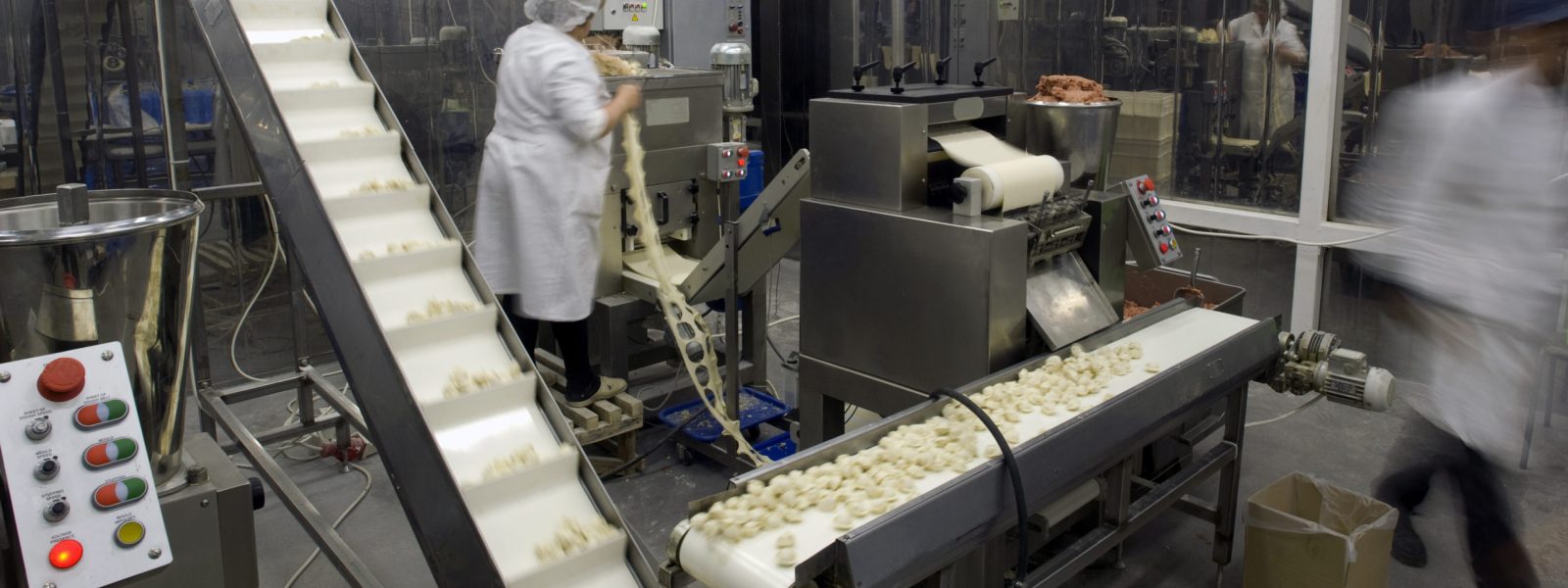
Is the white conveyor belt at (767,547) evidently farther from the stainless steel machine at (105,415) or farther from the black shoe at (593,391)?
the black shoe at (593,391)

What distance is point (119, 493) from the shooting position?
4.40 ft

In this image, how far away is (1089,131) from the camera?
2861 millimetres

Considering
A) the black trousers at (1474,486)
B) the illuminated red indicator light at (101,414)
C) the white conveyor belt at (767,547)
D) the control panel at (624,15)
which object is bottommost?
the black trousers at (1474,486)

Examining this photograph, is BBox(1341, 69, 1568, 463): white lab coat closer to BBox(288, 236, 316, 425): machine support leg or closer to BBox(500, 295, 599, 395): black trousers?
BBox(500, 295, 599, 395): black trousers

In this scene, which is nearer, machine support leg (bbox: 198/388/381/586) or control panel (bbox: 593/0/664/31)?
machine support leg (bbox: 198/388/381/586)

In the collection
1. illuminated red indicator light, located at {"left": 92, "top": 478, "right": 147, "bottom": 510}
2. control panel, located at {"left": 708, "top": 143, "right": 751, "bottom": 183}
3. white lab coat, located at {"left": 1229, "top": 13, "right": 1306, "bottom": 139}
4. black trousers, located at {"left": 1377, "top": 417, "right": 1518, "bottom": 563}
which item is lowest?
black trousers, located at {"left": 1377, "top": 417, "right": 1518, "bottom": 563}

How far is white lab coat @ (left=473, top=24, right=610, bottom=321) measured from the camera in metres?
2.91

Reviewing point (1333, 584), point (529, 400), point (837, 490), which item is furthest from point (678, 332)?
point (1333, 584)

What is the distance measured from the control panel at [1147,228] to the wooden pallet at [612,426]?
154 cm

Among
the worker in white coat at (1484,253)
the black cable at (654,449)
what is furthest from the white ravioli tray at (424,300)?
the worker in white coat at (1484,253)

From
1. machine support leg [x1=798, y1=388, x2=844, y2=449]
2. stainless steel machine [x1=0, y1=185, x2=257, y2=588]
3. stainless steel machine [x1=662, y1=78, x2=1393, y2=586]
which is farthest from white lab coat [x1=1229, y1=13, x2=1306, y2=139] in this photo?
stainless steel machine [x1=0, y1=185, x2=257, y2=588]

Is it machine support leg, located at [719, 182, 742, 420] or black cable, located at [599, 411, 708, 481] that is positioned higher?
machine support leg, located at [719, 182, 742, 420]

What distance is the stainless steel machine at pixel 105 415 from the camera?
4.26 feet

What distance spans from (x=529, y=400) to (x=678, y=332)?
3.68 feet
